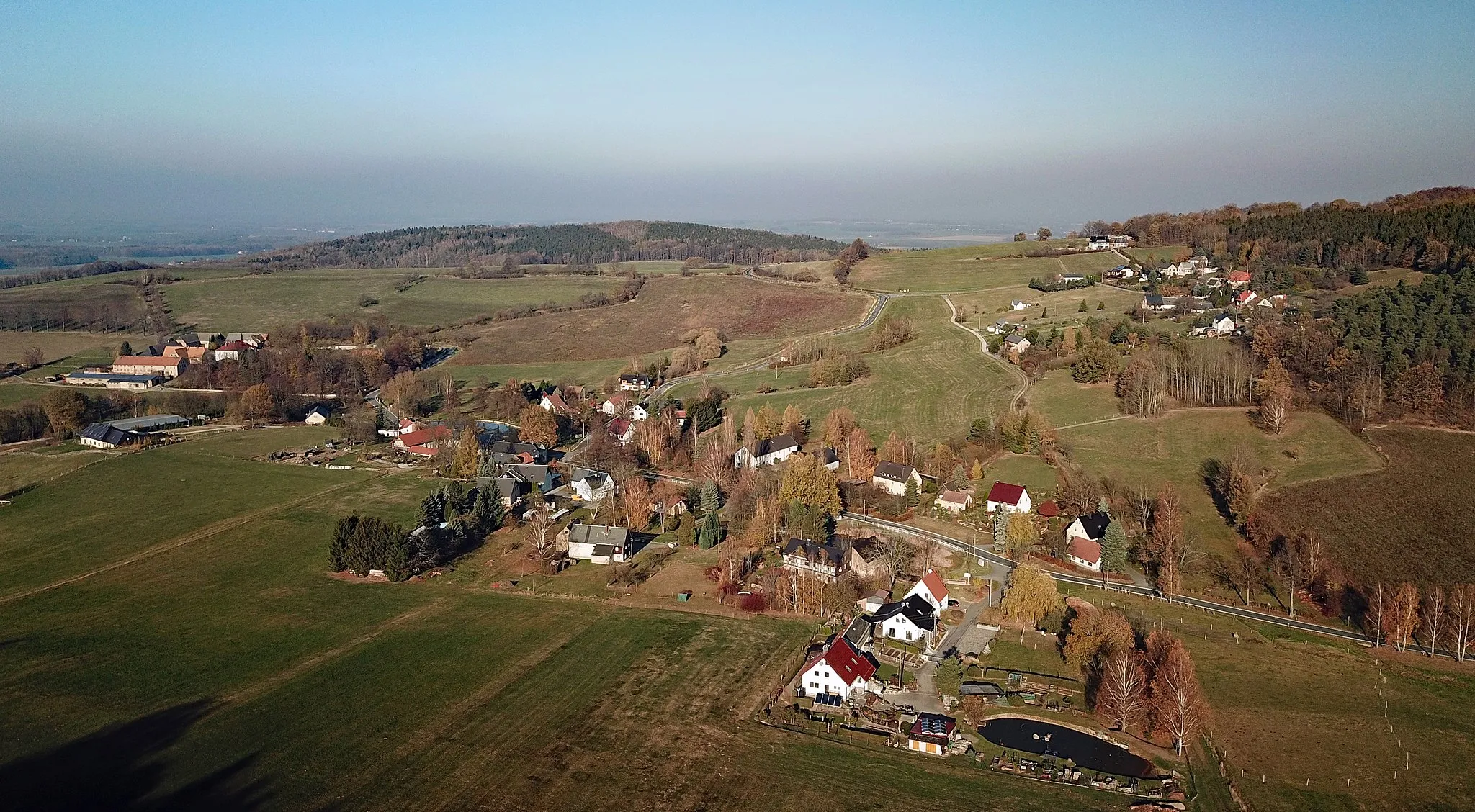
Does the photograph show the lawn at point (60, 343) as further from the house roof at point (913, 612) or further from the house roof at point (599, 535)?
the house roof at point (913, 612)

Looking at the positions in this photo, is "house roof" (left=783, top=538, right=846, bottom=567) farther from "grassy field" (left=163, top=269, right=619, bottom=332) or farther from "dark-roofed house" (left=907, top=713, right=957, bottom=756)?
"grassy field" (left=163, top=269, right=619, bottom=332)

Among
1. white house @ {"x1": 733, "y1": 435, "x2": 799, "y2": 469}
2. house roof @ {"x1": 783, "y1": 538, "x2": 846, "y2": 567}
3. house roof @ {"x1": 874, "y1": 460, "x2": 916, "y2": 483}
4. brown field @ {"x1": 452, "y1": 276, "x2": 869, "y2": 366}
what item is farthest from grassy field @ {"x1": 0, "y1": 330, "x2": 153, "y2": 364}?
house roof @ {"x1": 783, "y1": 538, "x2": 846, "y2": 567}

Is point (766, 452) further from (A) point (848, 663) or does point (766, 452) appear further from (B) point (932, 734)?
(B) point (932, 734)

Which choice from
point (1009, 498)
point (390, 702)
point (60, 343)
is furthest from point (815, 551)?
point (60, 343)

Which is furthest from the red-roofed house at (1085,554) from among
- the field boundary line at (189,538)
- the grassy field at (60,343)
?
the grassy field at (60,343)

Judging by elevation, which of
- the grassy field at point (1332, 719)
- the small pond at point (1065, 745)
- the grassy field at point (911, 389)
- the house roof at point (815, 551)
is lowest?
the small pond at point (1065, 745)

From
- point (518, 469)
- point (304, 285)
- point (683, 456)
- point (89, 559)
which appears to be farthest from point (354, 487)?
point (304, 285)
